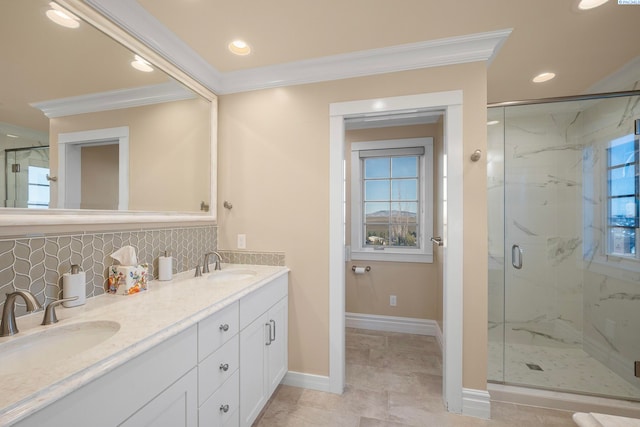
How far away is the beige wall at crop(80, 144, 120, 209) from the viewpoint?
1.31 metres

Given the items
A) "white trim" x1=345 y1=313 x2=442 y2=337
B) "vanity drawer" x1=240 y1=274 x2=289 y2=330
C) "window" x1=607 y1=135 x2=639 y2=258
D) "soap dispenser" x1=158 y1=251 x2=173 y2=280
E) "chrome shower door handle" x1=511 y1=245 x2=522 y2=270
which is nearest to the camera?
Answer: "vanity drawer" x1=240 y1=274 x2=289 y2=330

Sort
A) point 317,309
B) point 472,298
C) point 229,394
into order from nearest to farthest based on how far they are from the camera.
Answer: point 229,394, point 472,298, point 317,309

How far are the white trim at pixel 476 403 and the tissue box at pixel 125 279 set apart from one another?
215 cm

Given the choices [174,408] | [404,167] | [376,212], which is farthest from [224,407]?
[404,167]

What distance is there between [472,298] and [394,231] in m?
1.43

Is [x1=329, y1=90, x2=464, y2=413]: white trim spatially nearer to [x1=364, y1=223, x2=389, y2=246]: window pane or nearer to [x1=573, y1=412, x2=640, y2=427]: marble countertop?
[x1=573, y1=412, x2=640, y2=427]: marble countertop

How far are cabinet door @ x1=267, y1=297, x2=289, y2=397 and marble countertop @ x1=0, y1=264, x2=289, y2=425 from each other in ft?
1.04

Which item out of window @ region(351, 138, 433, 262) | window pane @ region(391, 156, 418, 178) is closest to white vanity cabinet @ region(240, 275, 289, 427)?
window @ region(351, 138, 433, 262)

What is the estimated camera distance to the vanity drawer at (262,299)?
56.9 inches

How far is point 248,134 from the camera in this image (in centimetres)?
214

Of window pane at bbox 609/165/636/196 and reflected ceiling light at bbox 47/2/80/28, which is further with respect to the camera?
window pane at bbox 609/165/636/196

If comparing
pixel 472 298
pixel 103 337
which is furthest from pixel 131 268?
pixel 472 298

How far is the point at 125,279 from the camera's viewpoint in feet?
4.38

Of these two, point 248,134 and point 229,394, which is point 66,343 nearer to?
point 229,394
